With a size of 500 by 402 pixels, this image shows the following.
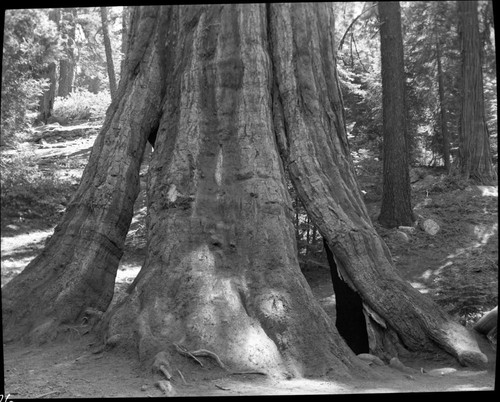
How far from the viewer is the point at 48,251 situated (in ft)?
17.8

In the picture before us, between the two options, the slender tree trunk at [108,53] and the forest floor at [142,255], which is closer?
the forest floor at [142,255]

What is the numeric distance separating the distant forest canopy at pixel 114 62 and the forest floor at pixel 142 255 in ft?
1.00

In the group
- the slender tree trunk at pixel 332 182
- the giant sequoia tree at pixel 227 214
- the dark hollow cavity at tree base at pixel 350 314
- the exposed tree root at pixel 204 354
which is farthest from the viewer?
the dark hollow cavity at tree base at pixel 350 314

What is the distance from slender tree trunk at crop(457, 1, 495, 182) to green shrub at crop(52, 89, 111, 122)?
12.2 ft

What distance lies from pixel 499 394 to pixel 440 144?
275 centimetres

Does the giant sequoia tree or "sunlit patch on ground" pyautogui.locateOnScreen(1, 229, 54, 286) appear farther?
the giant sequoia tree

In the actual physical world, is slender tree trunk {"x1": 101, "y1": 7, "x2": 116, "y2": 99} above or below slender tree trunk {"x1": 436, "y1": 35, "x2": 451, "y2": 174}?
above

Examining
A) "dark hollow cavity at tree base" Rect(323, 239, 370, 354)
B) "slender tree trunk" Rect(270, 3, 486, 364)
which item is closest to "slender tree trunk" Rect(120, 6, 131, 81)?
"slender tree trunk" Rect(270, 3, 486, 364)

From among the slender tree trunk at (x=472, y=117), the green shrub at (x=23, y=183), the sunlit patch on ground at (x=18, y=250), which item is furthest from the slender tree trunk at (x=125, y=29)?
the slender tree trunk at (x=472, y=117)

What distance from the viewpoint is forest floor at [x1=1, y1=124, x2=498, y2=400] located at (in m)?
3.94

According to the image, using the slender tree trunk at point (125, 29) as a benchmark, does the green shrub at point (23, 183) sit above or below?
below

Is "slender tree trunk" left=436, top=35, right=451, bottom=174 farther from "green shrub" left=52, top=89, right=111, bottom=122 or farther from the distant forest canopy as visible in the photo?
"green shrub" left=52, top=89, right=111, bottom=122

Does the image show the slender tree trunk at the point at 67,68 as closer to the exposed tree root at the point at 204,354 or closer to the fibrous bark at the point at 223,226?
the fibrous bark at the point at 223,226

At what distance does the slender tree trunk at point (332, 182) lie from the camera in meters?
5.14
